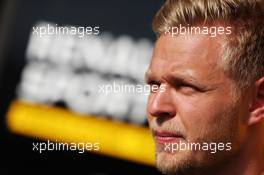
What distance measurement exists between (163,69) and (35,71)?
2.01 m

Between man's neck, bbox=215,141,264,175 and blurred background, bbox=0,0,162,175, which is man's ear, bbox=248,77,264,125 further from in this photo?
Result: blurred background, bbox=0,0,162,175

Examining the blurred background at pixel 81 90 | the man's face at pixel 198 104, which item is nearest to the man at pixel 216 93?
the man's face at pixel 198 104

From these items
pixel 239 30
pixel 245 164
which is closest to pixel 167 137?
pixel 245 164

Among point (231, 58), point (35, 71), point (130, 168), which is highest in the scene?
point (231, 58)

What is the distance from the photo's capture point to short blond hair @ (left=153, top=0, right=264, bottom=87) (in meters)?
1.64

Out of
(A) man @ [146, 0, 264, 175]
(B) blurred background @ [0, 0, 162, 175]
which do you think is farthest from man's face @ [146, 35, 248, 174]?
(B) blurred background @ [0, 0, 162, 175]

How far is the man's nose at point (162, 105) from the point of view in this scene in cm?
162

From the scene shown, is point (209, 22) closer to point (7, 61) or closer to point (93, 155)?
point (93, 155)

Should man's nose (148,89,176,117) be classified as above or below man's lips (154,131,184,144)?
above

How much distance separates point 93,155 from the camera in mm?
3469

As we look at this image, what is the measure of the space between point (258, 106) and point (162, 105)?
253mm

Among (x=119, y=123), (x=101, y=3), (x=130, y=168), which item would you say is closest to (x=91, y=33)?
(x=101, y=3)

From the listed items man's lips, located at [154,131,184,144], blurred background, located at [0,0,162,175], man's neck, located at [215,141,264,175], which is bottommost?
blurred background, located at [0,0,162,175]

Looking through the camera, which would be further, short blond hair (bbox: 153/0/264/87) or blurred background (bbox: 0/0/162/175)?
blurred background (bbox: 0/0/162/175)
